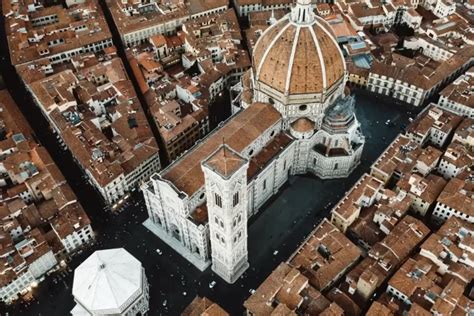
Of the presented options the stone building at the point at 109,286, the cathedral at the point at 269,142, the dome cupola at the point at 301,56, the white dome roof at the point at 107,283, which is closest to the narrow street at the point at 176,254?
the cathedral at the point at 269,142

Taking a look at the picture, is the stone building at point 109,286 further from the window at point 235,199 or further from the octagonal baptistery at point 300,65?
the octagonal baptistery at point 300,65

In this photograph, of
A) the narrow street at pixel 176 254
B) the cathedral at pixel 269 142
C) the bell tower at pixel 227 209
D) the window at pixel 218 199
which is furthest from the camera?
the narrow street at pixel 176 254

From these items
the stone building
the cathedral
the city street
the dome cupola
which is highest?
the dome cupola

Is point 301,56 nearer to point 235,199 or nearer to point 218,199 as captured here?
point 235,199

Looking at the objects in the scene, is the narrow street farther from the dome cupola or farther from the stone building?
the dome cupola

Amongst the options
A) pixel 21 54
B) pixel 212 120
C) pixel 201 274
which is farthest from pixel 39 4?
pixel 201 274

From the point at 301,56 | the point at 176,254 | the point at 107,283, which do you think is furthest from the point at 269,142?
the point at 107,283

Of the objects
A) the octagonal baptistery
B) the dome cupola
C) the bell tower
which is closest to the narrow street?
the bell tower
